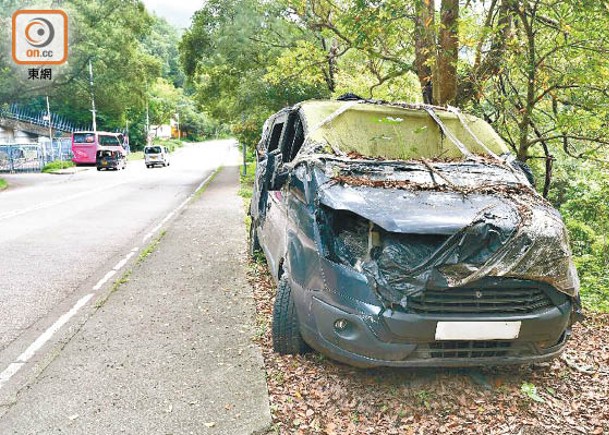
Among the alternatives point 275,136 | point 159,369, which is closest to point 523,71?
point 275,136

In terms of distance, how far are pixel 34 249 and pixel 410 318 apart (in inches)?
271

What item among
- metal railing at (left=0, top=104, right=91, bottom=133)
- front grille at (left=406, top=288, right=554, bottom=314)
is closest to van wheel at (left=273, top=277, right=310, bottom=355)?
front grille at (left=406, top=288, right=554, bottom=314)

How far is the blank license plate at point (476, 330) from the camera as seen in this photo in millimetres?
3047

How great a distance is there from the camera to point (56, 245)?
8211 mm

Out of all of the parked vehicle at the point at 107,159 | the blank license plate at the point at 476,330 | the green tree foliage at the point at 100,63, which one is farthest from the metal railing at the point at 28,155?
the blank license plate at the point at 476,330

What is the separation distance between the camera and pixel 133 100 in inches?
1250

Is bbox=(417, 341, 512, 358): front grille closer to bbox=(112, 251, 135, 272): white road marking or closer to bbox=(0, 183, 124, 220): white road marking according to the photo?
bbox=(112, 251, 135, 272): white road marking

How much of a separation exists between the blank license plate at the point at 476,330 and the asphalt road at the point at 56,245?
3.36 m

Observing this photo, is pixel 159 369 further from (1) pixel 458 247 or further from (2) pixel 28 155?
(2) pixel 28 155

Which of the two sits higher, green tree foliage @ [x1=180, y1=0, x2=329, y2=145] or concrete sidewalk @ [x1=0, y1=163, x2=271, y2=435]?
green tree foliage @ [x1=180, y1=0, x2=329, y2=145]

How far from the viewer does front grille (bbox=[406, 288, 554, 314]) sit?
120 inches

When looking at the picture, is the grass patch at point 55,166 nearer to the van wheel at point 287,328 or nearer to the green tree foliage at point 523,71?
the green tree foliage at point 523,71

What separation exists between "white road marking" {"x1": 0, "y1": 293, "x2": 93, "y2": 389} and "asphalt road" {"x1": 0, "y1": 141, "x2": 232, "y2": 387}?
70 mm

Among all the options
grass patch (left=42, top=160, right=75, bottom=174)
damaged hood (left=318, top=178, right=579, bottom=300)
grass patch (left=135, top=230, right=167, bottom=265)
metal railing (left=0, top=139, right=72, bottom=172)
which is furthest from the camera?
grass patch (left=42, top=160, right=75, bottom=174)
